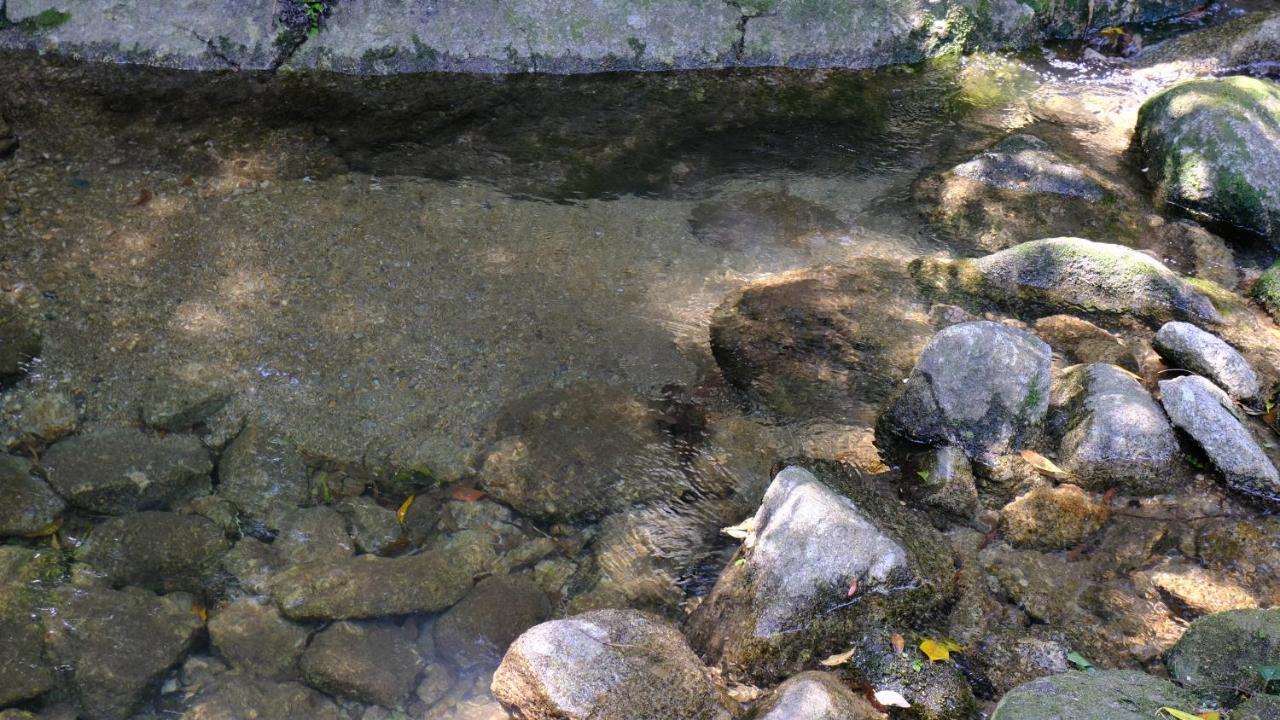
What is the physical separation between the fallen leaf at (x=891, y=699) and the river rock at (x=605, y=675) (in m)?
0.44

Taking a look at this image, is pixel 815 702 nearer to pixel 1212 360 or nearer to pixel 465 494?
pixel 465 494

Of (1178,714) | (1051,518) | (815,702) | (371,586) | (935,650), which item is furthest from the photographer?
(1051,518)

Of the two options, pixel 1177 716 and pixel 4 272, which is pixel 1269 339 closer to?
pixel 1177 716

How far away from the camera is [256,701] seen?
2.94m

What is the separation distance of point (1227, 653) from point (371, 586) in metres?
2.64

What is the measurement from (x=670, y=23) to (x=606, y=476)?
368 centimetres

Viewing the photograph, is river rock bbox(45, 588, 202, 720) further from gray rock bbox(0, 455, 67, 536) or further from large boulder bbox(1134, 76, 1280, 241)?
large boulder bbox(1134, 76, 1280, 241)

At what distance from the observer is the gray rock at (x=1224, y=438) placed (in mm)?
3457

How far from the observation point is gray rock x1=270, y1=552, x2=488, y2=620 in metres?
3.18

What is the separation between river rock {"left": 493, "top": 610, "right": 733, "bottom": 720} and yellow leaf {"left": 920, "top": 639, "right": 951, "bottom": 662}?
24.7 inches

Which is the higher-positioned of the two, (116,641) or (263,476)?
(263,476)

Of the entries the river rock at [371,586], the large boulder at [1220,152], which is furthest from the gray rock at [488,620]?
the large boulder at [1220,152]

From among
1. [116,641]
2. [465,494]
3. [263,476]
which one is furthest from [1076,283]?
[116,641]

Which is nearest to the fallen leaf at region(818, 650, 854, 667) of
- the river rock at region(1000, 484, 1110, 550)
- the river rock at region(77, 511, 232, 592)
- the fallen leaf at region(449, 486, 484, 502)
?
the river rock at region(1000, 484, 1110, 550)
